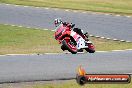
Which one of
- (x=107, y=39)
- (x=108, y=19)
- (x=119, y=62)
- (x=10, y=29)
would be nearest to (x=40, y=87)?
(x=119, y=62)

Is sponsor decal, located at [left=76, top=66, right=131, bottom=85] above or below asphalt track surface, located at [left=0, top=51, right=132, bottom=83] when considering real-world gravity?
above

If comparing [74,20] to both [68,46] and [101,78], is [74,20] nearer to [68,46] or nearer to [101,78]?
[68,46]

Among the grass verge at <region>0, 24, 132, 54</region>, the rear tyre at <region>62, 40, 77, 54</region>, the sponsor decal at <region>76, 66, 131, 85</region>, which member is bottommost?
the grass verge at <region>0, 24, 132, 54</region>

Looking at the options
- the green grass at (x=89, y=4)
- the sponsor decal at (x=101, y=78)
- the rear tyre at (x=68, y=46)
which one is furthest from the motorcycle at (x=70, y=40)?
the green grass at (x=89, y=4)

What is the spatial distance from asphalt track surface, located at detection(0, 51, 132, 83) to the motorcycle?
1063 centimetres

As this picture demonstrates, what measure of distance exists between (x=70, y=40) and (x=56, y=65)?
43.0 feet

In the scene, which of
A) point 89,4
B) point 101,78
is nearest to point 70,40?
point 101,78

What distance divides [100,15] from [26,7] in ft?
30.2

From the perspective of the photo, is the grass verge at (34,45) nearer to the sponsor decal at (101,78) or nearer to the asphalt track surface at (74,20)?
the asphalt track surface at (74,20)

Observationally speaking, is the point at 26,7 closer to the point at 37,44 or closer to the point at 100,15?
the point at 100,15

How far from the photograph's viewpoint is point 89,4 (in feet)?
159

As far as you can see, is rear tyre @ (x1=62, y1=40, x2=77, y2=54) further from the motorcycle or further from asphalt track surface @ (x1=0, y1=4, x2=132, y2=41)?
asphalt track surface @ (x1=0, y1=4, x2=132, y2=41)

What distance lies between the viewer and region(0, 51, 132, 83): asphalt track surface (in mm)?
19688

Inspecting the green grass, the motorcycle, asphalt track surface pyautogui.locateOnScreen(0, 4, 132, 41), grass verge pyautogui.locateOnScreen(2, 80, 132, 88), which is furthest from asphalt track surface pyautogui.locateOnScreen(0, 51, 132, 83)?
the green grass
